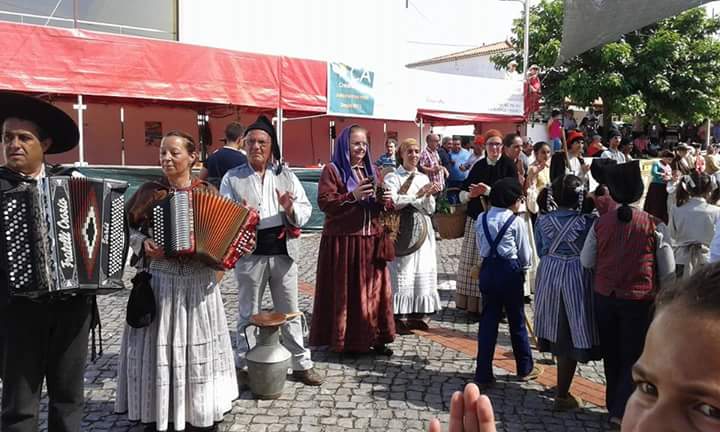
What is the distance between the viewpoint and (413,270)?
19.3 ft

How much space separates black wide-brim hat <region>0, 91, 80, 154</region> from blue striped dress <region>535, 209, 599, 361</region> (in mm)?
3167

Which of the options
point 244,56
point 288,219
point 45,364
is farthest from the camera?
point 244,56

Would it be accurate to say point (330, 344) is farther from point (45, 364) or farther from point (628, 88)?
point (628, 88)

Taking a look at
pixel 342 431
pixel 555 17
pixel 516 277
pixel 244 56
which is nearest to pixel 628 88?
pixel 555 17

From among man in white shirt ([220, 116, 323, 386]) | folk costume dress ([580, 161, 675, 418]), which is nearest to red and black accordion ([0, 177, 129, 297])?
man in white shirt ([220, 116, 323, 386])

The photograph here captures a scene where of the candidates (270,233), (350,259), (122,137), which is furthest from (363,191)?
(122,137)

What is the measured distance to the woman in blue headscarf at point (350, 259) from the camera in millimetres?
5000

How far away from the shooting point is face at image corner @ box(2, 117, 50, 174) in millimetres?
3070

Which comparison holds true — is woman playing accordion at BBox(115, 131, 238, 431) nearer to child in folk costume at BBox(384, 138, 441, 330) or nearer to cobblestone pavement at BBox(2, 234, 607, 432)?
cobblestone pavement at BBox(2, 234, 607, 432)

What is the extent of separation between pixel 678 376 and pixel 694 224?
5.63 m

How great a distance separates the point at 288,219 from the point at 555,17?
62.5 ft

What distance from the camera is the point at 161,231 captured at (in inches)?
135

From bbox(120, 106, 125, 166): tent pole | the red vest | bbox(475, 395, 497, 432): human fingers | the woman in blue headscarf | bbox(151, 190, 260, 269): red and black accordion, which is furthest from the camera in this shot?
bbox(120, 106, 125, 166): tent pole

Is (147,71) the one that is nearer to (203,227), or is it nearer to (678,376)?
(203,227)
